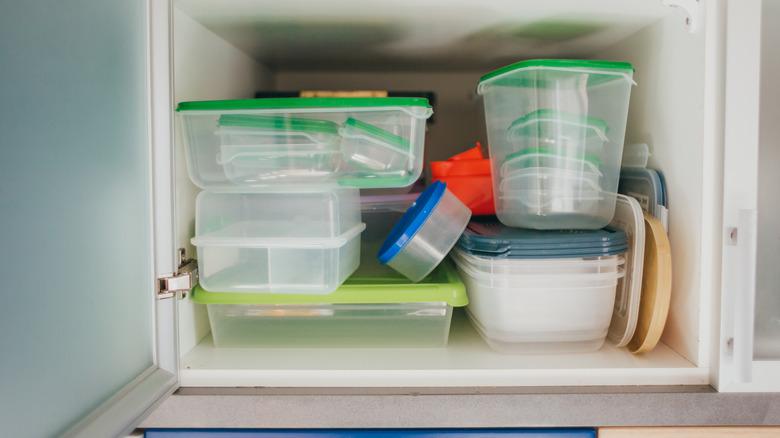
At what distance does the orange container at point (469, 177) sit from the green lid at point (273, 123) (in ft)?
0.89

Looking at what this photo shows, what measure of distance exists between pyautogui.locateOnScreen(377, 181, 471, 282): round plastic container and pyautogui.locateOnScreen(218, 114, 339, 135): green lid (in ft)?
0.55

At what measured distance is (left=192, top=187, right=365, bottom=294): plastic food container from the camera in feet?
2.11

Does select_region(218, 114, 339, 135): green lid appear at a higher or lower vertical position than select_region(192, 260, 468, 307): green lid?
higher

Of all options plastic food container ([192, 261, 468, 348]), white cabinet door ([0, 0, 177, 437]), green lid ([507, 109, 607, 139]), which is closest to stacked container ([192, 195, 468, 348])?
plastic food container ([192, 261, 468, 348])

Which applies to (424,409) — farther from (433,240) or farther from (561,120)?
(561,120)

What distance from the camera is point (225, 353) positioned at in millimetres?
671

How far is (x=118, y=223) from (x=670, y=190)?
0.67 metres

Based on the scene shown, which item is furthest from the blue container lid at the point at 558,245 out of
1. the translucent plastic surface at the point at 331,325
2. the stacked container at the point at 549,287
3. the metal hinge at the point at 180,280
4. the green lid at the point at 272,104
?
the metal hinge at the point at 180,280

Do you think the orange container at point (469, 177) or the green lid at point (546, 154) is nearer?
the green lid at point (546, 154)

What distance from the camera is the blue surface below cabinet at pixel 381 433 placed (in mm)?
581

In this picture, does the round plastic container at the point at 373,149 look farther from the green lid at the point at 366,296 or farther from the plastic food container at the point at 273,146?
the green lid at the point at 366,296

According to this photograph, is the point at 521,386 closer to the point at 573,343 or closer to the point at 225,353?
the point at 573,343

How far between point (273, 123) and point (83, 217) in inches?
10.0

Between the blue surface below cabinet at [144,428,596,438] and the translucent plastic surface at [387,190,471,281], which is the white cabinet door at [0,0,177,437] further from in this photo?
the translucent plastic surface at [387,190,471,281]
